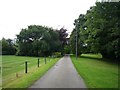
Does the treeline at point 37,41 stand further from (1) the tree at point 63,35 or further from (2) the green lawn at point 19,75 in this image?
(2) the green lawn at point 19,75

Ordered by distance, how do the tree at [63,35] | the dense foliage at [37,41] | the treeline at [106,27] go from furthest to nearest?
the tree at [63,35], the dense foliage at [37,41], the treeline at [106,27]

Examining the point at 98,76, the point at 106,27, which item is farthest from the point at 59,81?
the point at 106,27

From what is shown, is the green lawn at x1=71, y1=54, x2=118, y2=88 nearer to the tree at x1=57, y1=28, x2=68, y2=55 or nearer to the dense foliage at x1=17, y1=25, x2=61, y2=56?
the dense foliage at x1=17, y1=25, x2=61, y2=56

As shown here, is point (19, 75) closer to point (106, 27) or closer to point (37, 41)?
point (106, 27)

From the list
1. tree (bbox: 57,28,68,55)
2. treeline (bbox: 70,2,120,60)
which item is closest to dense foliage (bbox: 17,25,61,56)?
tree (bbox: 57,28,68,55)

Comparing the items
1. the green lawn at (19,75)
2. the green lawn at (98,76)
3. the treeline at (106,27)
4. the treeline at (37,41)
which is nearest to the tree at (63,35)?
the treeline at (37,41)

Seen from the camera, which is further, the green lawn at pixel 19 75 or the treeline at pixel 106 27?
the treeline at pixel 106 27

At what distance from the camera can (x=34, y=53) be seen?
7881 centimetres

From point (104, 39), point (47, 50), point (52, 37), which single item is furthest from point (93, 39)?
point (52, 37)

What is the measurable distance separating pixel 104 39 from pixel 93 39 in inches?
93.7

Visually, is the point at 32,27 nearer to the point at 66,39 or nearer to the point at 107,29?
the point at 66,39

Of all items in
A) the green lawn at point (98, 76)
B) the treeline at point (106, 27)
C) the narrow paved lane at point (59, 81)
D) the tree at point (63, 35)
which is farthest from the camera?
the tree at point (63, 35)

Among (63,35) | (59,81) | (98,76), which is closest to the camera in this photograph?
(59,81)

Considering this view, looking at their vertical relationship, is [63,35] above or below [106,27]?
above
